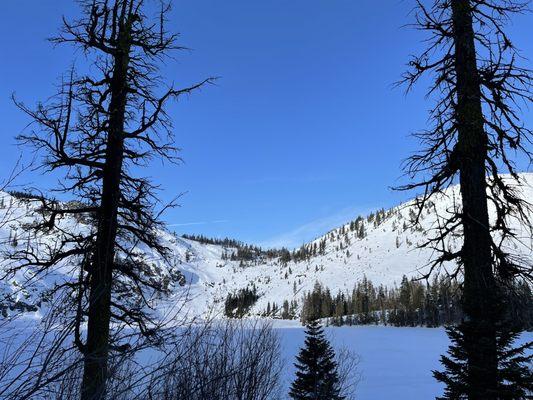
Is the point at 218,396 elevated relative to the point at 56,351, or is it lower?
lower

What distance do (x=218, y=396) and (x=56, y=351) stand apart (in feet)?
6.51

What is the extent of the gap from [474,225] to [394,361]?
67.7 meters

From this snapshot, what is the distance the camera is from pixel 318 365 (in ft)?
58.9

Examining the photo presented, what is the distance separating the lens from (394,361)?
214ft

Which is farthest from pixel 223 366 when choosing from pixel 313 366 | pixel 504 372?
pixel 313 366

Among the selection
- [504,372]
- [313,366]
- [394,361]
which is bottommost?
[394,361]

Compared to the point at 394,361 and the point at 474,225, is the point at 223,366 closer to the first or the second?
the point at 474,225

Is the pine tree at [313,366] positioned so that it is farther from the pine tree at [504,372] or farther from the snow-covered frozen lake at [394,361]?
the pine tree at [504,372]

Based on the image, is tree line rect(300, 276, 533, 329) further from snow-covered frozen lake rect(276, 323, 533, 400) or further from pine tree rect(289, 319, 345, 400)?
pine tree rect(289, 319, 345, 400)

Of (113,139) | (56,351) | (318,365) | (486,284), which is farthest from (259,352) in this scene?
(318,365)

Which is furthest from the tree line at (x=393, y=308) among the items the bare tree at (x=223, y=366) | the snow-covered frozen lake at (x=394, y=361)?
the bare tree at (x=223, y=366)

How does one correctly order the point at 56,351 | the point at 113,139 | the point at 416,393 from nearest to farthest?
the point at 56,351
the point at 113,139
the point at 416,393

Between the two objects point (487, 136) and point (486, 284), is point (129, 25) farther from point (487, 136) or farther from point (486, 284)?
point (486, 284)

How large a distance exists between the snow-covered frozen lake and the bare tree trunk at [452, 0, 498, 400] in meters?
14.4
